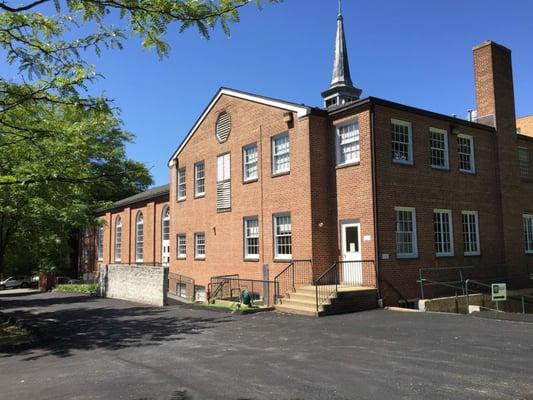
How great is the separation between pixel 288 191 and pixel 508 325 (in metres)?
9.38

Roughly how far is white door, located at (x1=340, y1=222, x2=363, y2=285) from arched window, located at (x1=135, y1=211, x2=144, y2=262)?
20.2 m

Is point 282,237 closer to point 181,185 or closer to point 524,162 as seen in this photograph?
point 181,185

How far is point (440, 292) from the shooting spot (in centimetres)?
1855

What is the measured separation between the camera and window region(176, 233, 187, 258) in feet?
89.6

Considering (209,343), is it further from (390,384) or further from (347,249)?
(347,249)

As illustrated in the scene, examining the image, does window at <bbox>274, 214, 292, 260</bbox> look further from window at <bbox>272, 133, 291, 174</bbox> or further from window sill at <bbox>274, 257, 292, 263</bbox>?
window at <bbox>272, 133, 291, 174</bbox>

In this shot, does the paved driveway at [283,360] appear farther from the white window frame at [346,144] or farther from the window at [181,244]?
the window at [181,244]

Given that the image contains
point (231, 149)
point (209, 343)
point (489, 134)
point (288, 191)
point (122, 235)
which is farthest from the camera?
point (122, 235)

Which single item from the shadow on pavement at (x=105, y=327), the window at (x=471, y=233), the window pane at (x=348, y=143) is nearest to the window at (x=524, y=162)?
the window at (x=471, y=233)

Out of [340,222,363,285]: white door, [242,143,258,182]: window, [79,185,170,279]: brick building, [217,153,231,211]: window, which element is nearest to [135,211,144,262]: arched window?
[79,185,170,279]: brick building

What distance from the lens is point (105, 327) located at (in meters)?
15.2

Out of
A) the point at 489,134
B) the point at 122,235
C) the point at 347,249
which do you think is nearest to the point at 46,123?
the point at 347,249

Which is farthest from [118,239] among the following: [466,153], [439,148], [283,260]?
[466,153]

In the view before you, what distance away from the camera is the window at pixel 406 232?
17688mm
